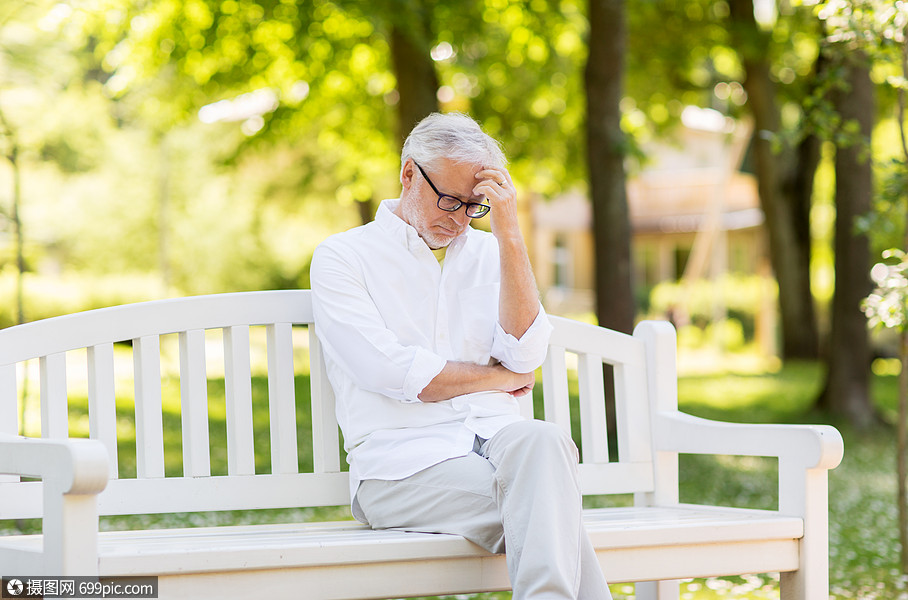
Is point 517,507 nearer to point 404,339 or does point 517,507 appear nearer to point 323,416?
point 404,339

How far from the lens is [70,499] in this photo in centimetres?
258

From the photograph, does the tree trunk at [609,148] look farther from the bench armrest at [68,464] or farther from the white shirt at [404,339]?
the bench armrest at [68,464]

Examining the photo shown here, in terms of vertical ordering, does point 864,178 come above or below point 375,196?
below

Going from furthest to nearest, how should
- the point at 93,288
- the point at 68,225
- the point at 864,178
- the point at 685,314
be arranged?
the point at 68,225 → the point at 685,314 → the point at 93,288 → the point at 864,178

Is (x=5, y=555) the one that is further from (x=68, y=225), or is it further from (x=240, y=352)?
(x=68, y=225)

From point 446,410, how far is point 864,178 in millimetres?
7536

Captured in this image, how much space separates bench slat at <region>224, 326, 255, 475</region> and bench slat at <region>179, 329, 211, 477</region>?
8cm

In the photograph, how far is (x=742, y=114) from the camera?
1780 centimetres

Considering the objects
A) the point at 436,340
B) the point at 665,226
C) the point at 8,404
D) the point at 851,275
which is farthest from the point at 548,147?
the point at 665,226

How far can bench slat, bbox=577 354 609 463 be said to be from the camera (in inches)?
152

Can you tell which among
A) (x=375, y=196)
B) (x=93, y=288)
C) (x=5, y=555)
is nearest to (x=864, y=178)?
(x=5, y=555)

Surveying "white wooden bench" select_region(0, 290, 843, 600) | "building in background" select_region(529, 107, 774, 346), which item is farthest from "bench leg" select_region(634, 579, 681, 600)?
"building in background" select_region(529, 107, 774, 346)

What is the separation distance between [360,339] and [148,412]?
0.76 meters

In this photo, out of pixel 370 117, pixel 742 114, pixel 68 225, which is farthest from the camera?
pixel 68 225
